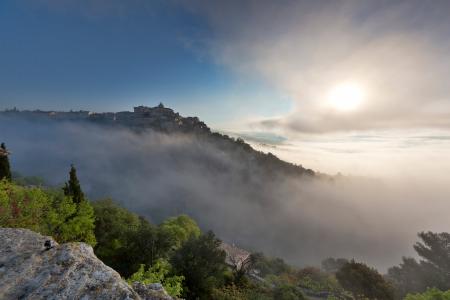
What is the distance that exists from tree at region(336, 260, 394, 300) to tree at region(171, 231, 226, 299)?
89.4 feet

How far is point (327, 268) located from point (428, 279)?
5447 cm

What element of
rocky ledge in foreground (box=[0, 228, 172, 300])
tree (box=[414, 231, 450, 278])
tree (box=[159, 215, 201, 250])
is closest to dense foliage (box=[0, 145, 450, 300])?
tree (box=[414, 231, 450, 278])

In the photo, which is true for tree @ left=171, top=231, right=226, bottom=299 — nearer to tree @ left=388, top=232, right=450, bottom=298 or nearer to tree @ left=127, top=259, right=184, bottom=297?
tree @ left=127, top=259, right=184, bottom=297

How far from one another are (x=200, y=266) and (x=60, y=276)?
108 feet

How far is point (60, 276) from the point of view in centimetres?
530

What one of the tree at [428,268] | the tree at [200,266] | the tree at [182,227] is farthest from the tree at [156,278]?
the tree at [428,268]

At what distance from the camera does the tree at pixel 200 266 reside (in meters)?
35.2

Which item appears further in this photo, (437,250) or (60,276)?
(437,250)

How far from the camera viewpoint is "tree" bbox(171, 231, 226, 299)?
35.2 metres

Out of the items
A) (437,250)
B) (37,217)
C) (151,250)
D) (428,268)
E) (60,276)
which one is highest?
(60,276)

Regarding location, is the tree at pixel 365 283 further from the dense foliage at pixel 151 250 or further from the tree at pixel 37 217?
the tree at pixel 37 217

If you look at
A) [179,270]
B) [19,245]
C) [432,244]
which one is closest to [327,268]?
[432,244]

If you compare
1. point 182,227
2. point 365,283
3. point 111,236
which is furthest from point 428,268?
point 111,236

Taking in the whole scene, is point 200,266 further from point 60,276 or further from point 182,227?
point 182,227
